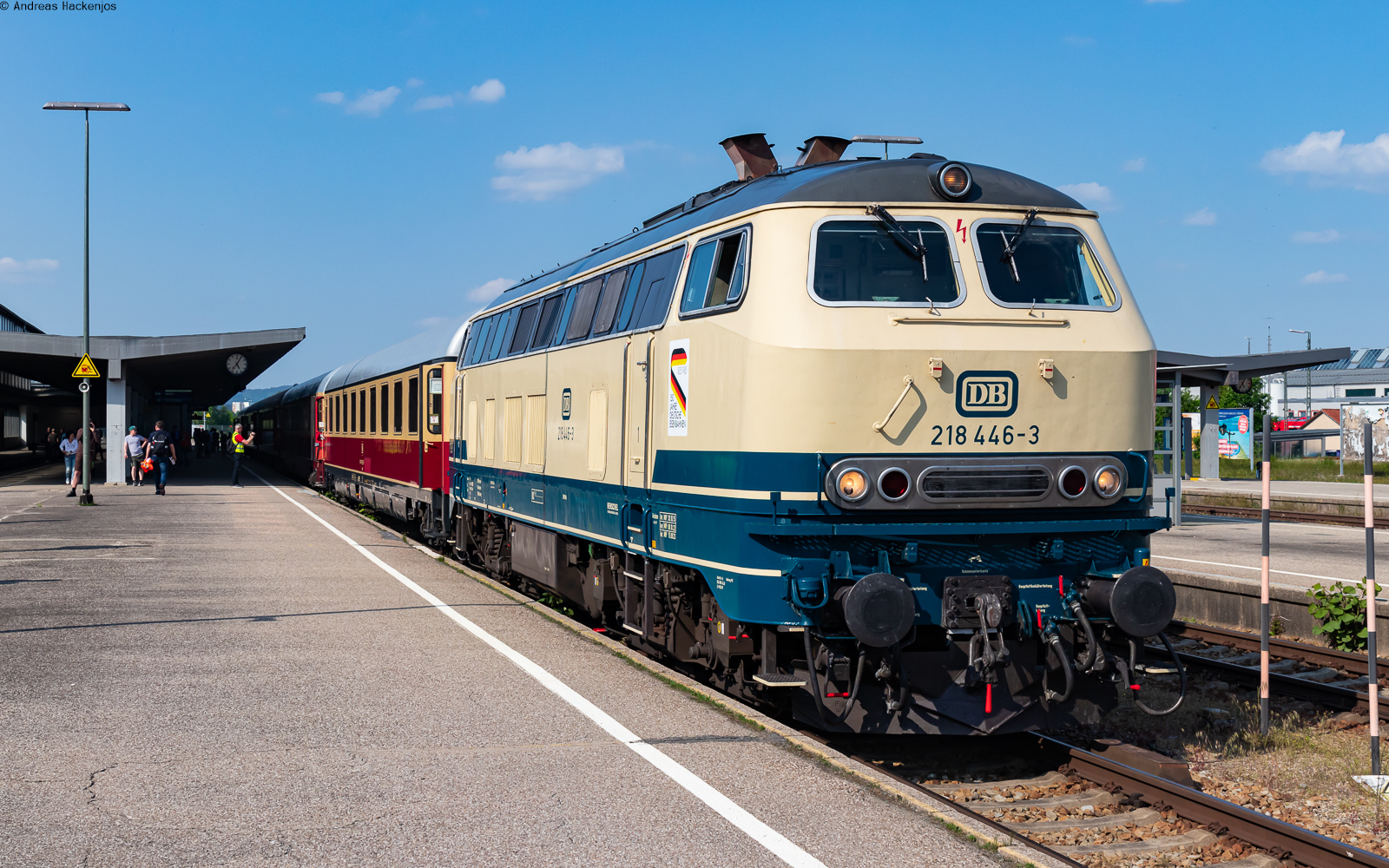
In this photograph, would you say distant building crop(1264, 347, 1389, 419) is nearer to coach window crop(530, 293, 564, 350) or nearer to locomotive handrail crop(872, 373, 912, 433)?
coach window crop(530, 293, 564, 350)

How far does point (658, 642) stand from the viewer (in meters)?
8.44

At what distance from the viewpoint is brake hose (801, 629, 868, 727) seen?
21.1 ft

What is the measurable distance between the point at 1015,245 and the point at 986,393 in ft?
3.38

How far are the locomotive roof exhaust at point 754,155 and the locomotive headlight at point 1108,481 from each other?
13.3 ft

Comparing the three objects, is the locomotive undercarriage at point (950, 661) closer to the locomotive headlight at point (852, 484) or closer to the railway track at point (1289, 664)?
the locomotive headlight at point (852, 484)

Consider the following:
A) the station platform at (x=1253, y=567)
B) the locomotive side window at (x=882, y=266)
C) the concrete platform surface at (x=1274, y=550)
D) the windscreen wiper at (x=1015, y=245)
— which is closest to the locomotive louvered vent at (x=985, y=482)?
the locomotive side window at (x=882, y=266)

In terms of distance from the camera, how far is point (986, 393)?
6.68 metres

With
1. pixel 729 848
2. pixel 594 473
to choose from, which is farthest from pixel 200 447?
pixel 729 848

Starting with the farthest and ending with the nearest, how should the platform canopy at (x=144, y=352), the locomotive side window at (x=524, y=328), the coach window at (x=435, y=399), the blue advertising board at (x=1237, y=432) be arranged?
the blue advertising board at (x=1237, y=432) → the platform canopy at (x=144, y=352) → the coach window at (x=435, y=399) → the locomotive side window at (x=524, y=328)

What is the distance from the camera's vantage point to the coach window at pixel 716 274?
23.2 feet

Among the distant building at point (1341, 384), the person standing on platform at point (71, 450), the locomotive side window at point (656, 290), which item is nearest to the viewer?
the locomotive side window at point (656, 290)

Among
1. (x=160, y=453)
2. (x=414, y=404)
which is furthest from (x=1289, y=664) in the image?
(x=160, y=453)

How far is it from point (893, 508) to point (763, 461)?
761 millimetres

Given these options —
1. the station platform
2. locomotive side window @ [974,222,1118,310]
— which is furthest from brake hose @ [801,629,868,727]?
the station platform
